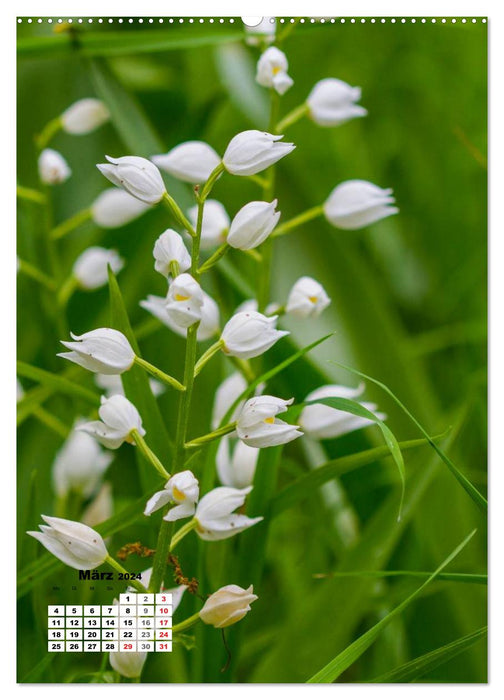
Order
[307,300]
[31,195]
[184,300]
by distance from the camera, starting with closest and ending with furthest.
Result: [184,300] → [307,300] → [31,195]

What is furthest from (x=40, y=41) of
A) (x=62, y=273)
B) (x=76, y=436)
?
(x=76, y=436)

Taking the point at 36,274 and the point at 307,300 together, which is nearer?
the point at 307,300

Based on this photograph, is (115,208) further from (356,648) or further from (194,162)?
(356,648)

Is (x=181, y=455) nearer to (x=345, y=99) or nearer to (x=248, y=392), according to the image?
(x=248, y=392)

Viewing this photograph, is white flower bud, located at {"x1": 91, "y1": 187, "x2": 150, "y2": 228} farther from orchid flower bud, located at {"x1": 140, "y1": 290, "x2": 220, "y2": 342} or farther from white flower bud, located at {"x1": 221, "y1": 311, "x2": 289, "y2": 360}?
white flower bud, located at {"x1": 221, "y1": 311, "x2": 289, "y2": 360}

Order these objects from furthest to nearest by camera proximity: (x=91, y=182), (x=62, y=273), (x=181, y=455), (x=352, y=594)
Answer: (x=91, y=182) < (x=62, y=273) < (x=352, y=594) < (x=181, y=455)

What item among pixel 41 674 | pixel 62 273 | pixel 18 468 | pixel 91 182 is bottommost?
pixel 41 674

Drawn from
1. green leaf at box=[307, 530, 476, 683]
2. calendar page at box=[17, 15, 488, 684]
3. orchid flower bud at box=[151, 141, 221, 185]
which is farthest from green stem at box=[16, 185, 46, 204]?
green leaf at box=[307, 530, 476, 683]

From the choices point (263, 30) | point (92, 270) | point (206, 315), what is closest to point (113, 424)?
point (206, 315)
